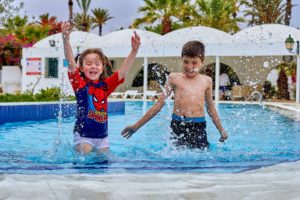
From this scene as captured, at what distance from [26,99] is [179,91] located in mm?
10290

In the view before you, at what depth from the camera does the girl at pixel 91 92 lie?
211 inches

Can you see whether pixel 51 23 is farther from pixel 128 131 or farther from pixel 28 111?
pixel 128 131

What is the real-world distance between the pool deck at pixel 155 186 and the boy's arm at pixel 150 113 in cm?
105

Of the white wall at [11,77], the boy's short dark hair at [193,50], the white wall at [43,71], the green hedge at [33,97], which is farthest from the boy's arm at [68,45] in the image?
the white wall at [11,77]

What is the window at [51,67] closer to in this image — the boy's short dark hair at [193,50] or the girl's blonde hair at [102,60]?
the girl's blonde hair at [102,60]

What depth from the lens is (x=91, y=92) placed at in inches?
212

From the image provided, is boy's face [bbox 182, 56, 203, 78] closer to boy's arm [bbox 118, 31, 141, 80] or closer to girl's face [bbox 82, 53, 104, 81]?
boy's arm [bbox 118, 31, 141, 80]

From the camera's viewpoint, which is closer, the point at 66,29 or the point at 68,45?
the point at 66,29

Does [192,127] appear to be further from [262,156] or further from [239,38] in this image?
[239,38]

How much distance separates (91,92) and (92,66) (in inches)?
10.0

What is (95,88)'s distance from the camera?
17.7 feet

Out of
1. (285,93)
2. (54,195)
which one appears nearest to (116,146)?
(54,195)

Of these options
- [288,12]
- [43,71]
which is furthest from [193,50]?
[288,12]

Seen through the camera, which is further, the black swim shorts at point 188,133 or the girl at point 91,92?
the black swim shorts at point 188,133
